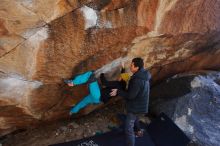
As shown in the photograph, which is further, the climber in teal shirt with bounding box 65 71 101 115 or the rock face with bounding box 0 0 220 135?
the climber in teal shirt with bounding box 65 71 101 115

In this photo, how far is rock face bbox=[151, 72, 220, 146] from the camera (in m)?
5.57

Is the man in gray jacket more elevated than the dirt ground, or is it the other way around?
the man in gray jacket

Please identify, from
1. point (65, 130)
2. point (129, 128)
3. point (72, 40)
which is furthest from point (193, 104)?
point (72, 40)

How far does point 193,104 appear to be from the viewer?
588cm

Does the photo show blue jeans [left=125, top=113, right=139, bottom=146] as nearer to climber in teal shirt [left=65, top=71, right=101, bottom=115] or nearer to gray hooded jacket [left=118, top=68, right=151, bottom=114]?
gray hooded jacket [left=118, top=68, right=151, bottom=114]

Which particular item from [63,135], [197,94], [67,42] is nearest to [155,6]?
[67,42]

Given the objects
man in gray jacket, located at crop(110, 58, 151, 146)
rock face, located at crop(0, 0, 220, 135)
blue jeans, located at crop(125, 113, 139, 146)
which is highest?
rock face, located at crop(0, 0, 220, 135)

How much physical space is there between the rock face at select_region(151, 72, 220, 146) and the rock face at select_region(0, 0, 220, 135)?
1.98 ft

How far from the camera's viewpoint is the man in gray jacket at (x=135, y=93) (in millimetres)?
4500

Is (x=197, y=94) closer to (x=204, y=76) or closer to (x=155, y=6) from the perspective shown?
(x=204, y=76)

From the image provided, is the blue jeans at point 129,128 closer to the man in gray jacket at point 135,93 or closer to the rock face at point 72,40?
the man in gray jacket at point 135,93

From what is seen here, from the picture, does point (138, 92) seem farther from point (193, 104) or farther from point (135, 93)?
point (193, 104)

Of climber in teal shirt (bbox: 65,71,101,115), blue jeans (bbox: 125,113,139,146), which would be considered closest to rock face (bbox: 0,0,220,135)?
climber in teal shirt (bbox: 65,71,101,115)

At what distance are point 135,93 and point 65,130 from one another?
1644 mm
